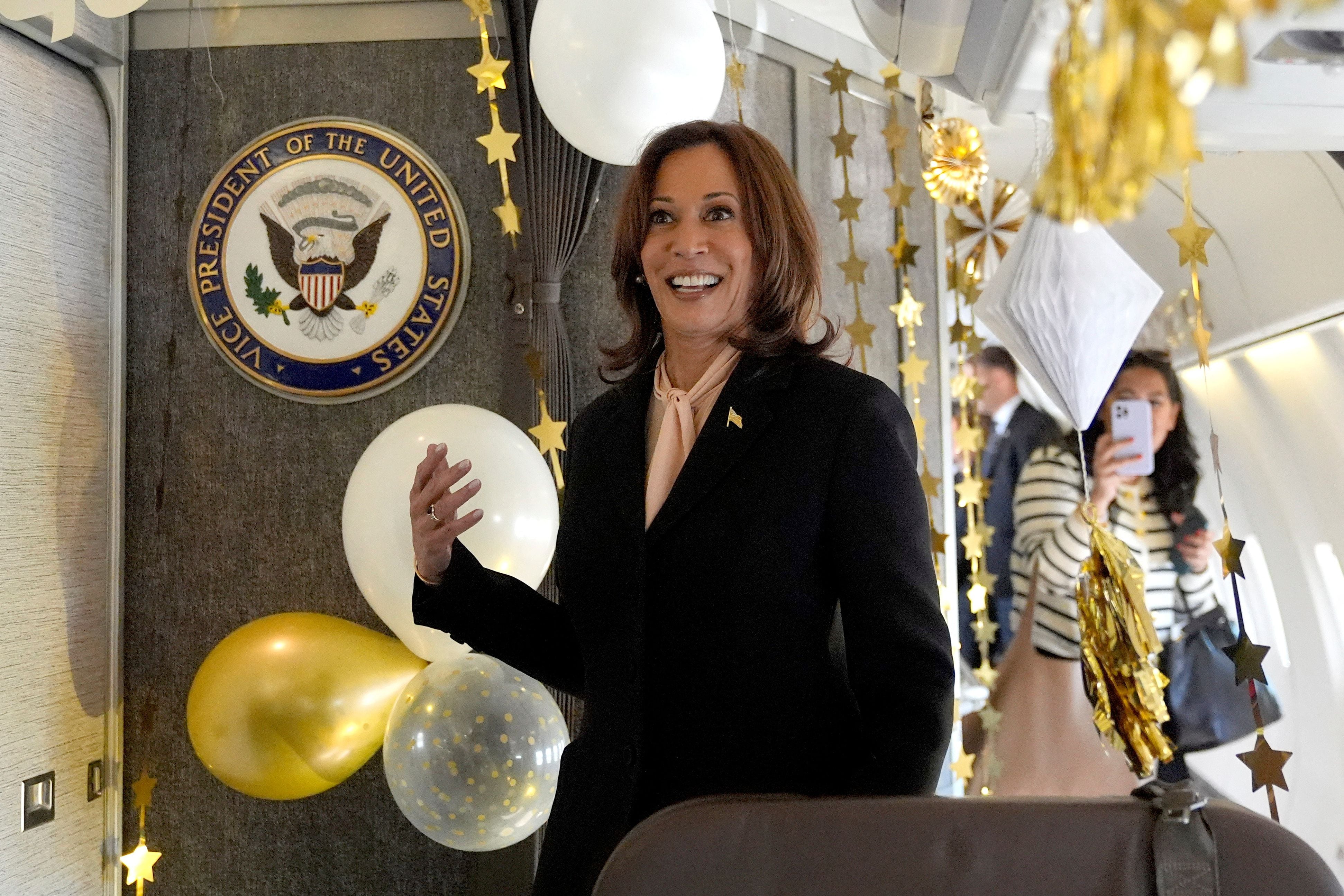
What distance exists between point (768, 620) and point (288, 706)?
3.78 feet

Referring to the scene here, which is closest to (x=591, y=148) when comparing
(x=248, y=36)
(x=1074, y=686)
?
(x=248, y=36)

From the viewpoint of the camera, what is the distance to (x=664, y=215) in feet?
4.33

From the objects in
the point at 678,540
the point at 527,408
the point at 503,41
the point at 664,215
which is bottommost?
the point at 678,540

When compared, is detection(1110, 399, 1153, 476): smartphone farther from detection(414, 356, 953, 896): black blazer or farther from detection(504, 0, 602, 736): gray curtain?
detection(414, 356, 953, 896): black blazer

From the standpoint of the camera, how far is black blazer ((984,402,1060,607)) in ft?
9.63

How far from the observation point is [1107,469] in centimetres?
289

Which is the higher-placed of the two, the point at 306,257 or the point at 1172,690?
the point at 306,257

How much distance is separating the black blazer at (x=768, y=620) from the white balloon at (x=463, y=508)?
2.38 feet

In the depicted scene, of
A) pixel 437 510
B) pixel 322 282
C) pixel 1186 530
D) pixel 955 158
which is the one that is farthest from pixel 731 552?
pixel 1186 530

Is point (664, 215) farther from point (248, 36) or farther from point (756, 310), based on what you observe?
point (248, 36)

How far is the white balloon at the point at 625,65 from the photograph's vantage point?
6.21 feet

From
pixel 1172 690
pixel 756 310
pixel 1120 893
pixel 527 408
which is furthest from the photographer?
pixel 1172 690

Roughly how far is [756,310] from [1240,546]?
94cm

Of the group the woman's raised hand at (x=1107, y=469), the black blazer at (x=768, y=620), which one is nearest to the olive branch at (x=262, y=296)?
the black blazer at (x=768, y=620)
